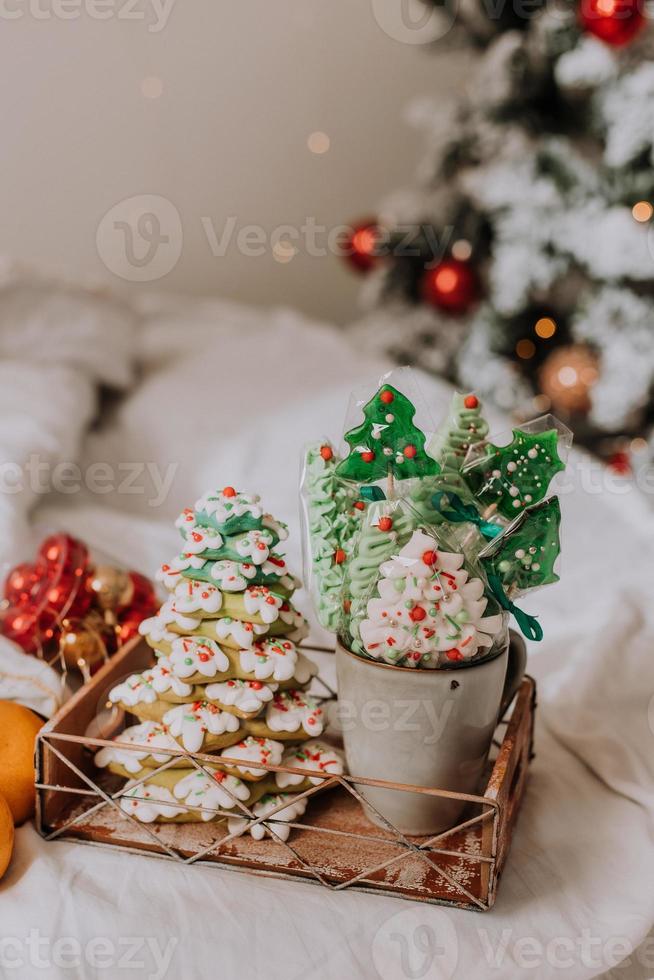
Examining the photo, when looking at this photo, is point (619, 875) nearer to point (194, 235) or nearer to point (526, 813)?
point (526, 813)

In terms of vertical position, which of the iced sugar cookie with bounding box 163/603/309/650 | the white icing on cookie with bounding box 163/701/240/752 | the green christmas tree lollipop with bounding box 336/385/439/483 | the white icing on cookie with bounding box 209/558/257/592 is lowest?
the white icing on cookie with bounding box 163/701/240/752

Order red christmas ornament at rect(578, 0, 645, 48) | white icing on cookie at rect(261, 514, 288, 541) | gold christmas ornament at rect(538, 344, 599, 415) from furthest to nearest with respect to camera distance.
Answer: gold christmas ornament at rect(538, 344, 599, 415) < red christmas ornament at rect(578, 0, 645, 48) < white icing on cookie at rect(261, 514, 288, 541)

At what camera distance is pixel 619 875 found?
2.20ft

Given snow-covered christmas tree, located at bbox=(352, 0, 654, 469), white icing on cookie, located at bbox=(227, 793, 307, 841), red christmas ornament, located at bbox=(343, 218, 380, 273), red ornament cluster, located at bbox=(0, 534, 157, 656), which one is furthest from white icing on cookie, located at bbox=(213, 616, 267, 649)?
red christmas ornament, located at bbox=(343, 218, 380, 273)

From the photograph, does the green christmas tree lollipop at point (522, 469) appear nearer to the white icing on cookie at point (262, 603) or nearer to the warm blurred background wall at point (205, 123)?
the white icing on cookie at point (262, 603)

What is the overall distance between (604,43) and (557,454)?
122cm

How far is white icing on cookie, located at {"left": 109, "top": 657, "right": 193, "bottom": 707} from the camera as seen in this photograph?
0.66 m

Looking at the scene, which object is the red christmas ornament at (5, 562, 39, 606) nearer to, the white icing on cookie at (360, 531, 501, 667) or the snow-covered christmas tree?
the white icing on cookie at (360, 531, 501, 667)

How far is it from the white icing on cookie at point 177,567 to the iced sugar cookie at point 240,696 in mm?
82

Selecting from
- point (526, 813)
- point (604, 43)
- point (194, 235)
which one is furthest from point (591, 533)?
point (194, 235)

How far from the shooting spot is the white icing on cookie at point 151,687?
0.66 m

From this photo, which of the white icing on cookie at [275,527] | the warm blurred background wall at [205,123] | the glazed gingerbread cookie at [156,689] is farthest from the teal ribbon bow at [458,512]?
the warm blurred background wall at [205,123]

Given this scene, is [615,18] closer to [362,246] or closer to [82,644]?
[362,246]

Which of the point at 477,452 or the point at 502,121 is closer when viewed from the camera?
the point at 477,452
